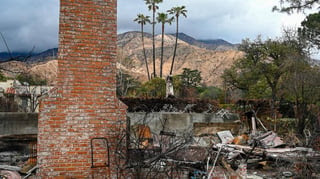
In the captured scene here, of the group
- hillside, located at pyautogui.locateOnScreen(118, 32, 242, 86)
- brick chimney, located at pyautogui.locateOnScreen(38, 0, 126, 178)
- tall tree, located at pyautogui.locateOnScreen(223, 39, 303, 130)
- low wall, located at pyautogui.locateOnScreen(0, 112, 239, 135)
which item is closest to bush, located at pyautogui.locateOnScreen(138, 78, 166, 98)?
tall tree, located at pyautogui.locateOnScreen(223, 39, 303, 130)

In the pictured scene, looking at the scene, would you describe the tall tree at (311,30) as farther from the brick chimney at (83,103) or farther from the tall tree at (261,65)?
the brick chimney at (83,103)

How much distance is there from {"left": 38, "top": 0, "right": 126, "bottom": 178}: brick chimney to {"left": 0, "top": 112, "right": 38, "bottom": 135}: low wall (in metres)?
5.00

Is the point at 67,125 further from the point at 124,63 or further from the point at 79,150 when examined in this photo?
the point at 124,63

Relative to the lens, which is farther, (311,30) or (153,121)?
(311,30)

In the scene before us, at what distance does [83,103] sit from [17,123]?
5447 millimetres

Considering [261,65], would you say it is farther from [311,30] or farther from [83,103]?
[83,103]

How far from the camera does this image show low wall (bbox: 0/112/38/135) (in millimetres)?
8789

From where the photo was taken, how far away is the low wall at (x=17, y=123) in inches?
346

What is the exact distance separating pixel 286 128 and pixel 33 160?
11189 mm

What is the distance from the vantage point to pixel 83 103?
477cm

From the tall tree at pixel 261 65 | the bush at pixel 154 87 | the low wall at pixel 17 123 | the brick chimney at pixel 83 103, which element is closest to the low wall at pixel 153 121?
the low wall at pixel 17 123

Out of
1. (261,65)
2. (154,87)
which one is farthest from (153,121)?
(261,65)

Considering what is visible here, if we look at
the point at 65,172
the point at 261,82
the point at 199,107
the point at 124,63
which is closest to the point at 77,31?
the point at 65,172

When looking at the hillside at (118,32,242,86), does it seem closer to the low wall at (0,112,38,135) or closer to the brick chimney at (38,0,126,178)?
the low wall at (0,112,38,135)
